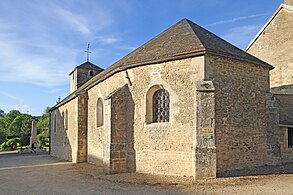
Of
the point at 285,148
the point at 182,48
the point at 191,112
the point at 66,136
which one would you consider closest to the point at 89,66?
the point at 66,136

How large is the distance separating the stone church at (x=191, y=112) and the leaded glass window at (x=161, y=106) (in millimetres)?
43

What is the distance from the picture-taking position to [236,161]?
34.8 feet

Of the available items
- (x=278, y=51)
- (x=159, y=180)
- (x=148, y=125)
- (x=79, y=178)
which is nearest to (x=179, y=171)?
(x=159, y=180)

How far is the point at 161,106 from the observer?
36.8ft

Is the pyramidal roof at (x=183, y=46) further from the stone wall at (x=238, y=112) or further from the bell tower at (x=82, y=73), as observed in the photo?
the bell tower at (x=82, y=73)

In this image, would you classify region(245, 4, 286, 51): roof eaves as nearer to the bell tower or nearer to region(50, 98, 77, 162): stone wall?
region(50, 98, 77, 162): stone wall

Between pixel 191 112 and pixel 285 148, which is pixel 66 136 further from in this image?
pixel 285 148

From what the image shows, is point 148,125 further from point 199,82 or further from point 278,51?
point 278,51

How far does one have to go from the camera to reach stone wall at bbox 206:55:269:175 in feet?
33.8

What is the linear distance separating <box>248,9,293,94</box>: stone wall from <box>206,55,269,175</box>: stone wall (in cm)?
754

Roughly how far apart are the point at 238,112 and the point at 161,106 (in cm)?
324

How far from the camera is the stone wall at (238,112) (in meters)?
10.3

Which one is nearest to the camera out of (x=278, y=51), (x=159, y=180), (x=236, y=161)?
(x=159, y=180)

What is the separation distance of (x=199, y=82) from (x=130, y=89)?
331cm
